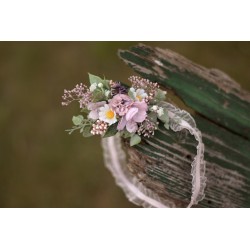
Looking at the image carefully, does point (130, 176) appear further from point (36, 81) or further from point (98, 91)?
point (36, 81)

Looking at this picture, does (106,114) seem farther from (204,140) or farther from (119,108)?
(204,140)

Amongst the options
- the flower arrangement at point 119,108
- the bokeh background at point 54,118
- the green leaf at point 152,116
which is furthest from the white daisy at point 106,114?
the bokeh background at point 54,118

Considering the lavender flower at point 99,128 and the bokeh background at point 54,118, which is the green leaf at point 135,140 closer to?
the lavender flower at point 99,128

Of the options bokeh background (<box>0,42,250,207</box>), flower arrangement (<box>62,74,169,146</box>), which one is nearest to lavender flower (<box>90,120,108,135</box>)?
flower arrangement (<box>62,74,169,146</box>)

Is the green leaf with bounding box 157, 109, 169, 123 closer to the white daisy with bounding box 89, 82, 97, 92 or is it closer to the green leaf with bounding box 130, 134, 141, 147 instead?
the green leaf with bounding box 130, 134, 141, 147

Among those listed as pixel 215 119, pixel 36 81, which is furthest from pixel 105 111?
pixel 36 81

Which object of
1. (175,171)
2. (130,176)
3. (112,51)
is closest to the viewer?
(175,171)

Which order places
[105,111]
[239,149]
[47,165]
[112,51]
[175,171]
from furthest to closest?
[112,51]
[47,165]
[239,149]
[175,171]
[105,111]
